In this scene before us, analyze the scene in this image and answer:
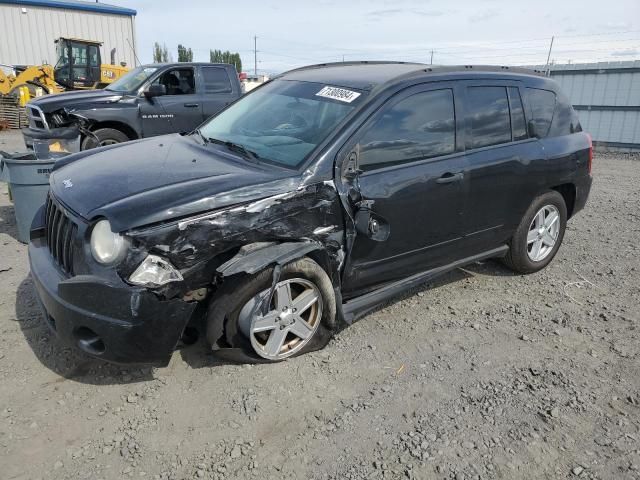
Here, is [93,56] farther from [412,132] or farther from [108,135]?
[412,132]

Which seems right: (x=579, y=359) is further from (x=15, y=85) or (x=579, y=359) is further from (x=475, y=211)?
(x=15, y=85)

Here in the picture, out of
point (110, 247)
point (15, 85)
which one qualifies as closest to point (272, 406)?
point (110, 247)

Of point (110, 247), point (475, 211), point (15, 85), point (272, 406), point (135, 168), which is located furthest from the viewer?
point (15, 85)

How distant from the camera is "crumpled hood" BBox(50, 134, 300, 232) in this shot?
266cm

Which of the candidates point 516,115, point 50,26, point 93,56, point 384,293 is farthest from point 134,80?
point 50,26

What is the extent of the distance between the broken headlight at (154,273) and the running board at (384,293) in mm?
1195

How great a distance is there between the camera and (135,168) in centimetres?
317

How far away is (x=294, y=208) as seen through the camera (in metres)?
2.99

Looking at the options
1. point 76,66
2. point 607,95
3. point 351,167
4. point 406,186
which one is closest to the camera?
point 351,167

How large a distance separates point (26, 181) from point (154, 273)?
3102 mm

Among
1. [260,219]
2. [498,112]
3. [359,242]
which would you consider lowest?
[359,242]

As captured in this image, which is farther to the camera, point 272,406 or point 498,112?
point 498,112

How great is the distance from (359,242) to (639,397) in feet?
6.27

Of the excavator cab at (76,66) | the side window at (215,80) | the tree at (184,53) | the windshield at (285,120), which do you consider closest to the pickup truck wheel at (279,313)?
the windshield at (285,120)
